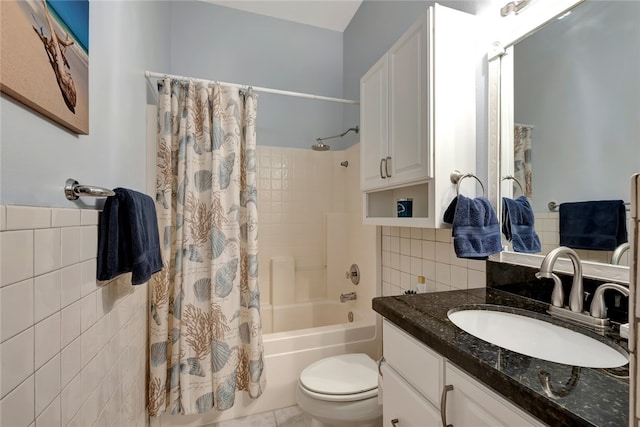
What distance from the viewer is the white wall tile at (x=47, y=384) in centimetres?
58

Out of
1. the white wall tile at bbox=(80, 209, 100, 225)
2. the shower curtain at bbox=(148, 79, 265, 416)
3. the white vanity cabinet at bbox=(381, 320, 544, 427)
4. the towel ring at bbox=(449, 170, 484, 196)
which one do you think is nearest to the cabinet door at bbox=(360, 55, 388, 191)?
the towel ring at bbox=(449, 170, 484, 196)

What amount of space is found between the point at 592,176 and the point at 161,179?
1817 mm

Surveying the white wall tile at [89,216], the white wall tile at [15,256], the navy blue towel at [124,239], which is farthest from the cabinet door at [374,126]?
the white wall tile at [15,256]

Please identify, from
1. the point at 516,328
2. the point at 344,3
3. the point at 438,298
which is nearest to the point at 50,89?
the point at 438,298

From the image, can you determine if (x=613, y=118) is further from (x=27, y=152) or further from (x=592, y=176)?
(x=27, y=152)

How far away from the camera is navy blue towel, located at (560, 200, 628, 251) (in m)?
0.79

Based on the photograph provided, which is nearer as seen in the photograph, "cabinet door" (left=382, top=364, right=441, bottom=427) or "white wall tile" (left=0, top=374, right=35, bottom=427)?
"white wall tile" (left=0, top=374, right=35, bottom=427)

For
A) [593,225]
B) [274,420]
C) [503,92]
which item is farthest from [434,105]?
[274,420]

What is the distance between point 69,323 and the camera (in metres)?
0.70

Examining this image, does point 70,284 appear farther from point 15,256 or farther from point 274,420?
point 274,420

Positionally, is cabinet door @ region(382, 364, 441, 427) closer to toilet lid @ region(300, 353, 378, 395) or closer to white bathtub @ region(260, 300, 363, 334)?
toilet lid @ region(300, 353, 378, 395)

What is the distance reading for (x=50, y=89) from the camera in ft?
2.07

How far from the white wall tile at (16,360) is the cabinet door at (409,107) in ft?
4.08

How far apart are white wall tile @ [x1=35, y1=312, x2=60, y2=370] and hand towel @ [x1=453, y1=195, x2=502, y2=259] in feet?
3.83
